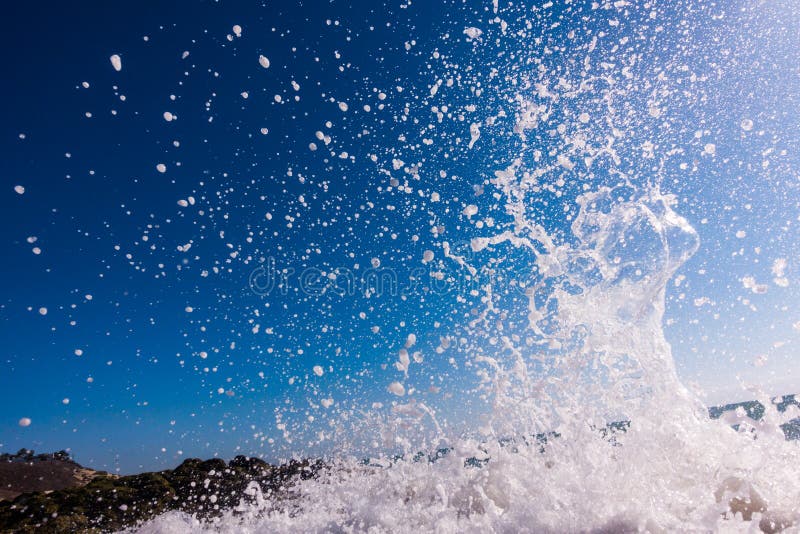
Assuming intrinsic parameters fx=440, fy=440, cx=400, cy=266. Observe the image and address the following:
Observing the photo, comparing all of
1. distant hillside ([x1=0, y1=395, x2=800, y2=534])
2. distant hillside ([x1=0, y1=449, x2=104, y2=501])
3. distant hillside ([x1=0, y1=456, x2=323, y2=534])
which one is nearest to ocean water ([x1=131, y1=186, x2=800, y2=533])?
distant hillside ([x1=0, y1=395, x2=800, y2=534])

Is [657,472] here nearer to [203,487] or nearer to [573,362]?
[573,362]

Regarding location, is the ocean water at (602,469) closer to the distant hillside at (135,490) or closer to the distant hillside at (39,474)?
the distant hillside at (135,490)

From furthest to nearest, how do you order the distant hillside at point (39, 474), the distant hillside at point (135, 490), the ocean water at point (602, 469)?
the distant hillside at point (39, 474), the distant hillside at point (135, 490), the ocean water at point (602, 469)

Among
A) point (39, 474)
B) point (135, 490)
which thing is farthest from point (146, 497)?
point (39, 474)

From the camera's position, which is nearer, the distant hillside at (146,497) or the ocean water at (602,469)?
the ocean water at (602,469)

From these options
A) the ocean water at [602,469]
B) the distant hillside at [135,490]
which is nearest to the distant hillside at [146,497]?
the distant hillside at [135,490]

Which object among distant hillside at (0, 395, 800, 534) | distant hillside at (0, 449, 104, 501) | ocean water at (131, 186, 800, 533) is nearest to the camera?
ocean water at (131, 186, 800, 533)

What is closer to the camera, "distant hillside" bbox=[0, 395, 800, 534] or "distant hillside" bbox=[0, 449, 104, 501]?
"distant hillside" bbox=[0, 395, 800, 534]

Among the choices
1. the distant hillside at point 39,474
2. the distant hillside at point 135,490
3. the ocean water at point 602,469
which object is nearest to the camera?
the ocean water at point 602,469

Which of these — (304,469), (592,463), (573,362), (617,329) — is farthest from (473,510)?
(304,469)

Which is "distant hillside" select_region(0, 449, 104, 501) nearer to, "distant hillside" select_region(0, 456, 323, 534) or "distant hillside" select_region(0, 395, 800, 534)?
Result: "distant hillside" select_region(0, 395, 800, 534)

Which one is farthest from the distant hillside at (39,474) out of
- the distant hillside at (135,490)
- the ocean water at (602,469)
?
the ocean water at (602,469)

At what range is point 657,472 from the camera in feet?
19.8

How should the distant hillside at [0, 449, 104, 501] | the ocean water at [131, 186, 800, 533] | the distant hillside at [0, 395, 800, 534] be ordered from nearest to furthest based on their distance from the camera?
the ocean water at [131, 186, 800, 533] < the distant hillside at [0, 395, 800, 534] < the distant hillside at [0, 449, 104, 501]
